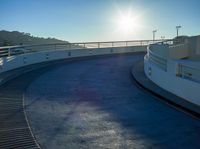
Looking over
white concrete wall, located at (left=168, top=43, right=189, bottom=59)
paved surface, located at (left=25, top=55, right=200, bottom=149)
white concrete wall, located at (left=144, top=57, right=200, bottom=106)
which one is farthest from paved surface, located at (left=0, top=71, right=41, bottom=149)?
white concrete wall, located at (left=168, top=43, right=189, bottom=59)

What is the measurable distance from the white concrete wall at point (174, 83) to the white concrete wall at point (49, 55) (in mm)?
9641

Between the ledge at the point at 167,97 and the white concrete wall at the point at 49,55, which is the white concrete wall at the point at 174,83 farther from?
the white concrete wall at the point at 49,55

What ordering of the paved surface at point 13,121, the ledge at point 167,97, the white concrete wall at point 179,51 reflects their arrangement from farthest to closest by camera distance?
the white concrete wall at point 179,51 < the ledge at point 167,97 < the paved surface at point 13,121

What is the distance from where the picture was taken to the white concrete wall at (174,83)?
13.7m

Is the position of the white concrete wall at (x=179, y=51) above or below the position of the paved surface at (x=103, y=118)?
above

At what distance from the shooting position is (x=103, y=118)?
38.3 ft

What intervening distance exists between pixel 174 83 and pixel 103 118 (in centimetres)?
518

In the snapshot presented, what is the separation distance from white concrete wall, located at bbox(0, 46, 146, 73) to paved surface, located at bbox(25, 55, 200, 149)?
4.60 m

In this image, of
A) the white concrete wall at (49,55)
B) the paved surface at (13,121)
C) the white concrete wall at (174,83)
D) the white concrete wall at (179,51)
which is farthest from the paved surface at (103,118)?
the white concrete wall at (179,51)

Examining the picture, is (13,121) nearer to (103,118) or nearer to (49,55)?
(103,118)

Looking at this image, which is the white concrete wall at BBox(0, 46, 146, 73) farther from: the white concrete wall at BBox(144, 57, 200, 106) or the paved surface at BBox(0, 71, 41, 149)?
the white concrete wall at BBox(144, 57, 200, 106)

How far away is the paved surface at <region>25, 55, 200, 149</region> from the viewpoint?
9.30m

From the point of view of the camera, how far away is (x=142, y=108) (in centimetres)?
1316

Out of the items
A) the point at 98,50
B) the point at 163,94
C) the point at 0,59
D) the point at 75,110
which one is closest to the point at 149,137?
the point at 75,110
